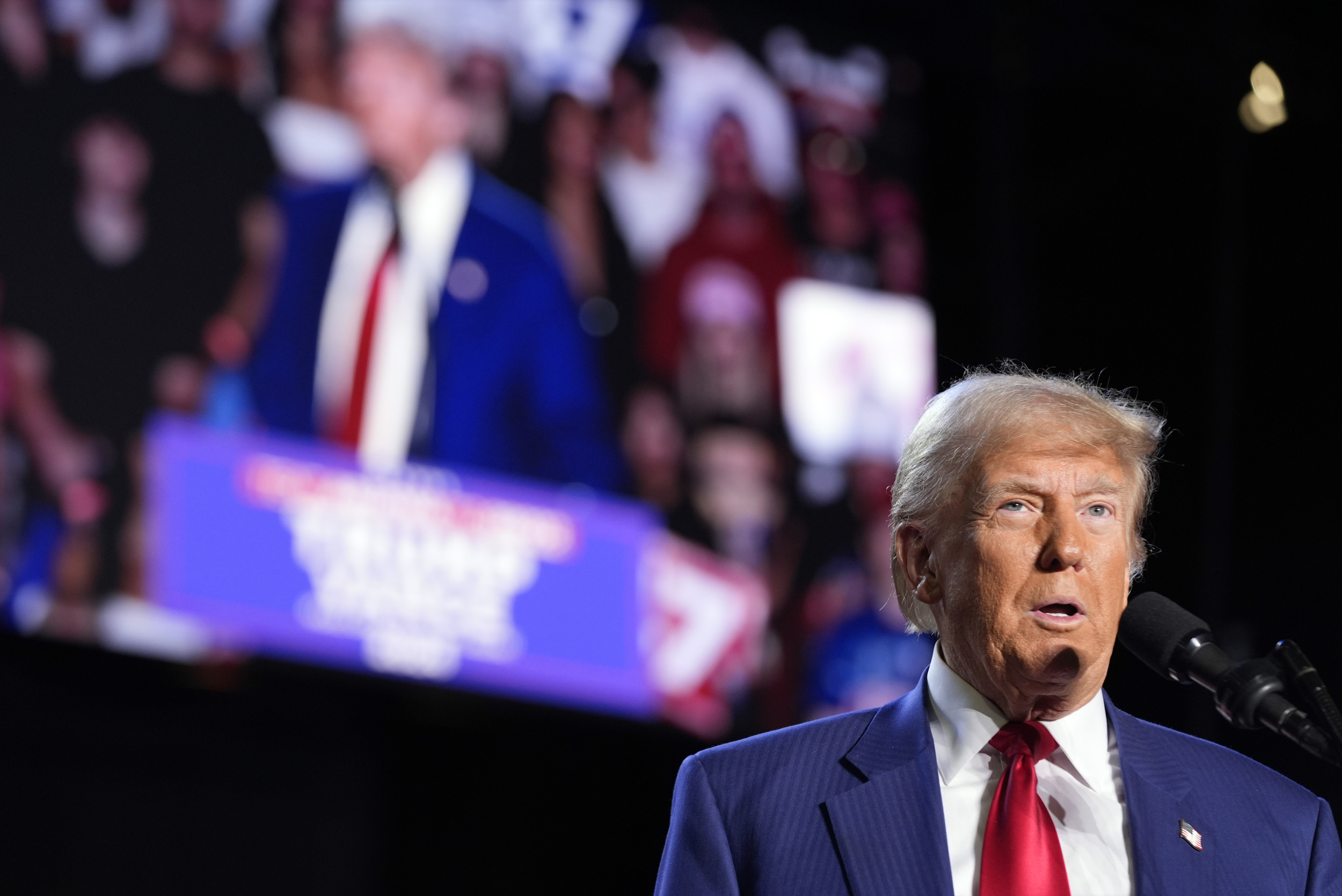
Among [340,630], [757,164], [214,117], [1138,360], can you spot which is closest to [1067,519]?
[340,630]

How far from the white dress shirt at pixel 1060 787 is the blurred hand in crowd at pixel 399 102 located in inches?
107

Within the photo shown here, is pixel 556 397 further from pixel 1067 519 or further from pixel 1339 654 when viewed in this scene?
pixel 1067 519

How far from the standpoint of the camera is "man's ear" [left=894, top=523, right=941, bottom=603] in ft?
5.67

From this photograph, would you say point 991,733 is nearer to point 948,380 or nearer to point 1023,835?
point 1023,835

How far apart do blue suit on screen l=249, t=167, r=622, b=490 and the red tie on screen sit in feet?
0.29

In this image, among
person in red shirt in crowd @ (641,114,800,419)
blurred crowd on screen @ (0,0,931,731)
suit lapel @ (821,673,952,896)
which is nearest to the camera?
suit lapel @ (821,673,952,896)

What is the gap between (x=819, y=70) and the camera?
4.95m

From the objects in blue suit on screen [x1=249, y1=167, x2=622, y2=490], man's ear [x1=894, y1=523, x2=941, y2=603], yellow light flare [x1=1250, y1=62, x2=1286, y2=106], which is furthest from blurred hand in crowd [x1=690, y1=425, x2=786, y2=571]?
man's ear [x1=894, y1=523, x2=941, y2=603]

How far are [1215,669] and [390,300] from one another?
2.78 meters

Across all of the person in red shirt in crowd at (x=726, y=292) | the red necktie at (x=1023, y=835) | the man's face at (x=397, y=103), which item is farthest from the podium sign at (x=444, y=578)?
the red necktie at (x=1023, y=835)

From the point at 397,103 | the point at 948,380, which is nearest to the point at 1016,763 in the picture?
the point at 397,103

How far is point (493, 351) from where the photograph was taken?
408 centimetres

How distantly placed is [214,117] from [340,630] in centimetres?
123

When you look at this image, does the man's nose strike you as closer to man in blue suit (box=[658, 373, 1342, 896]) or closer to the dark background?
man in blue suit (box=[658, 373, 1342, 896])
